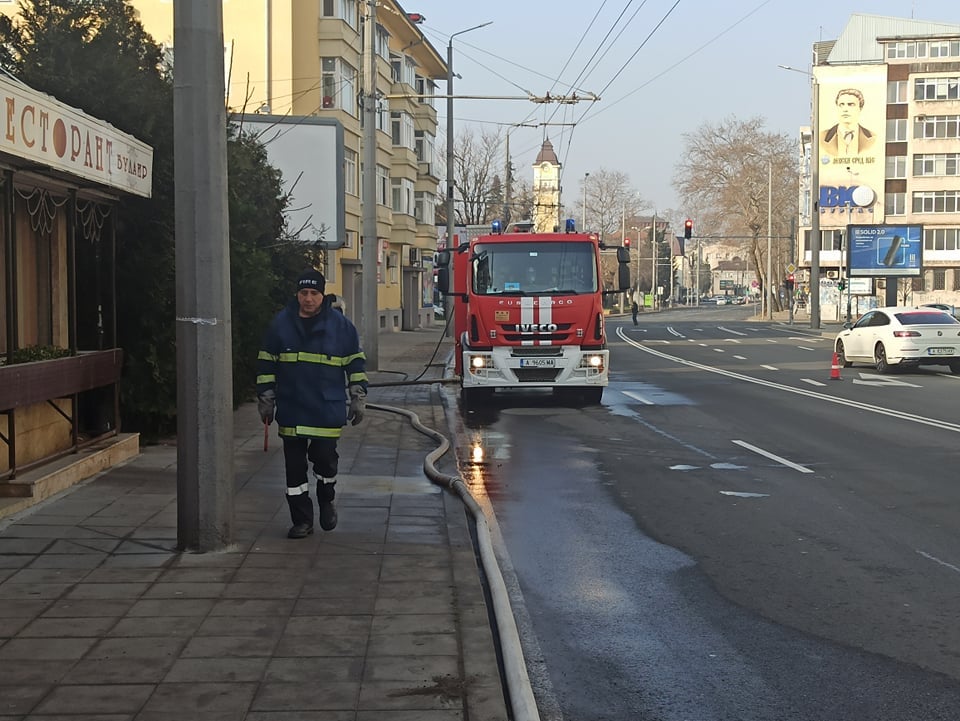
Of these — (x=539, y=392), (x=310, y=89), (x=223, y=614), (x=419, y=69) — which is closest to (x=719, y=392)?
(x=539, y=392)

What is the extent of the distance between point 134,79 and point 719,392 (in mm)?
12015

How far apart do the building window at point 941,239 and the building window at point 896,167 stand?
4.37 meters

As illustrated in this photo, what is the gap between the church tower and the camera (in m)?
64.4

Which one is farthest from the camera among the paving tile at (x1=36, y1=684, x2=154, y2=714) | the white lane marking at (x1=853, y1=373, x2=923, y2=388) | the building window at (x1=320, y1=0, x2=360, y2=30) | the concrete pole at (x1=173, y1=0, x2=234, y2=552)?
the building window at (x1=320, y1=0, x2=360, y2=30)

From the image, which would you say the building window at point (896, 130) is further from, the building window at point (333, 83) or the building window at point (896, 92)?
the building window at point (333, 83)

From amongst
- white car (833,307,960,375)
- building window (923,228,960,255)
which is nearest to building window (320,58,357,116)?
white car (833,307,960,375)

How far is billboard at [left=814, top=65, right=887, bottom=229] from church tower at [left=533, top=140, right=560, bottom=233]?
1962cm

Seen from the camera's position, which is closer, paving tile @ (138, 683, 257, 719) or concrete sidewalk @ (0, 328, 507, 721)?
paving tile @ (138, 683, 257, 719)

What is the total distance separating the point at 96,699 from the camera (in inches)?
185

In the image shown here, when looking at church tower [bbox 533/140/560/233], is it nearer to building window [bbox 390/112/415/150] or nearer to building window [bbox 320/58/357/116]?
building window [bbox 390/112/415/150]

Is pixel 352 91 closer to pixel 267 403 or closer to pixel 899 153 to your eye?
pixel 267 403

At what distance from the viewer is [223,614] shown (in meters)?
5.98

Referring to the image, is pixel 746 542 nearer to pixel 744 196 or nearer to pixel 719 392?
pixel 719 392

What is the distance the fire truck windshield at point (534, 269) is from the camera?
18.5 metres
